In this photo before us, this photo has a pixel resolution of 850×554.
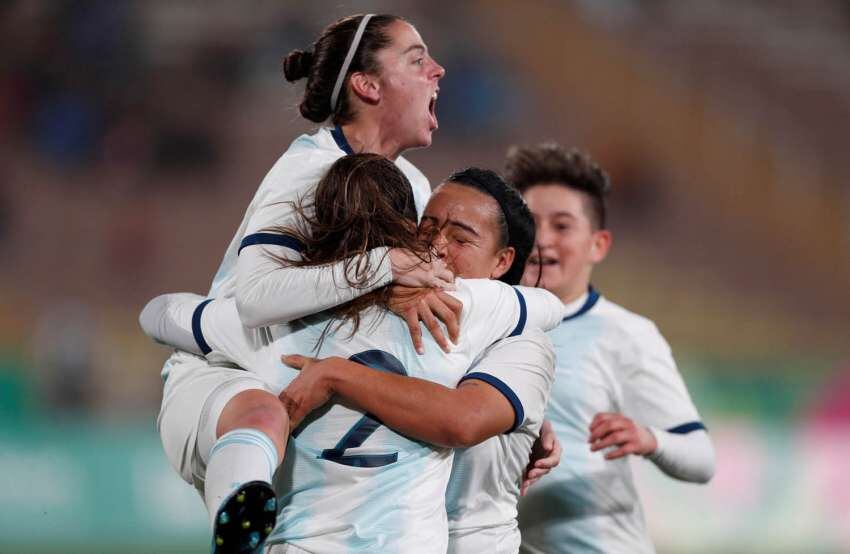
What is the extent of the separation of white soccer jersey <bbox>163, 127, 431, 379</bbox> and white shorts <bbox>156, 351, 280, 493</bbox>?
115mm

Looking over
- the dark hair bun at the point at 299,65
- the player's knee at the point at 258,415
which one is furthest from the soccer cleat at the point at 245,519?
the dark hair bun at the point at 299,65

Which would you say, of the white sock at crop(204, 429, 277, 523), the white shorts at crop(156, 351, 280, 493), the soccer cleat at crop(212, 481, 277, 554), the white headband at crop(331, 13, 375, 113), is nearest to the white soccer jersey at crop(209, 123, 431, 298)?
the white headband at crop(331, 13, 375, 113)

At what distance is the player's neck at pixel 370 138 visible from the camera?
306 centimetres

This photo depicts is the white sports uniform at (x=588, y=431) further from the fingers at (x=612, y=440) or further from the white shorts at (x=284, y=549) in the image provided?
the white shorts at (x=284, y=549)

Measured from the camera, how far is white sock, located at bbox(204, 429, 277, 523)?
1.94 metres

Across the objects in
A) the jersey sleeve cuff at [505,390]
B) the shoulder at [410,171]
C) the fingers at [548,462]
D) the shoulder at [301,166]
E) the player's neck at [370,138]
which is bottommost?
the fingers at [548,462]

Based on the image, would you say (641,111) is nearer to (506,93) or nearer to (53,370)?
(506,93)

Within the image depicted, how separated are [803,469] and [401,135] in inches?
175

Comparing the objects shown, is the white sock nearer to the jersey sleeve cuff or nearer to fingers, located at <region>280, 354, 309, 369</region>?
fingers, located at <region>280, 354, 309, 369</region>

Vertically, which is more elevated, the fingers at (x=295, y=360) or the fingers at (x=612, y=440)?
the fingers at (x=295, y=360)

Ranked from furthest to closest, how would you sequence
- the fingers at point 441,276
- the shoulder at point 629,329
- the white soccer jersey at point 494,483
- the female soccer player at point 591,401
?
the shoulder at point 629,329, the female soccer player at point 591,401, the white soccer jersey at point 494,483, the fingers at point 441,276

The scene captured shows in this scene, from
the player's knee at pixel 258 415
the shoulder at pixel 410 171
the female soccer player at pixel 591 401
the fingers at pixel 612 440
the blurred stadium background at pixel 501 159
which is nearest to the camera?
the player's knee at pixel 258 415

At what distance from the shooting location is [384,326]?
2.24 metres

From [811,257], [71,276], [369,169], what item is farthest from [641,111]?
[369,169]
